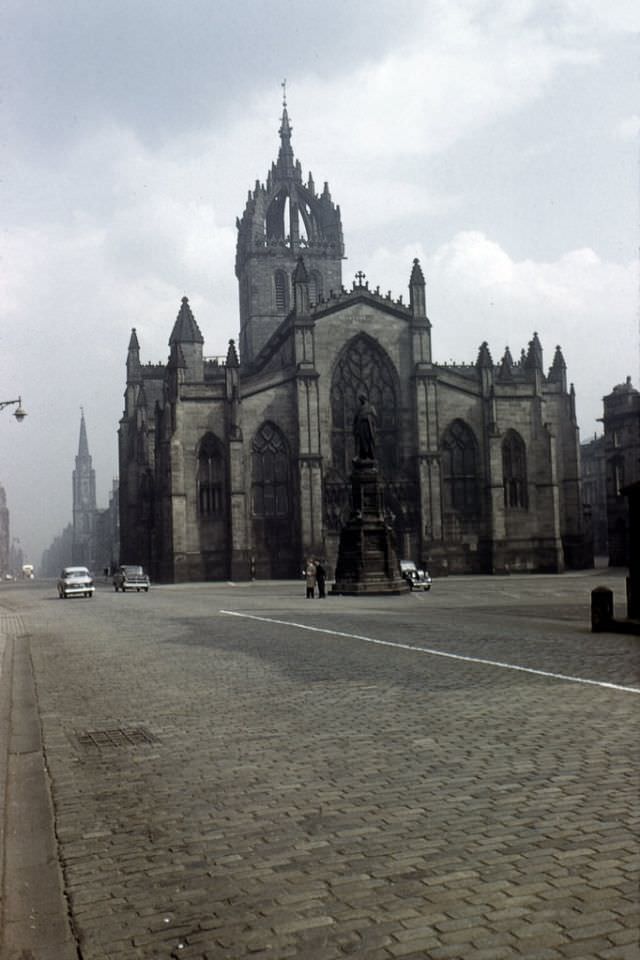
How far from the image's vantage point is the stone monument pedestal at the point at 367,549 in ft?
112

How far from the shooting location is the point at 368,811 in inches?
219

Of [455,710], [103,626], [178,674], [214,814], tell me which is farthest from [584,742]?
[103,626]

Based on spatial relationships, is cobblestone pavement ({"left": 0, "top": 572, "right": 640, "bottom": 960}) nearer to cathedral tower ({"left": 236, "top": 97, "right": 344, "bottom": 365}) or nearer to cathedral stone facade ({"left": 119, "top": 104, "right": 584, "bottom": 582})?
cathedral stone facade ({"left": 119, "top": 104, "right": 584, "bottom": 582})

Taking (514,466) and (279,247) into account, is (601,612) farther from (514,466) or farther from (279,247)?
(279,247)

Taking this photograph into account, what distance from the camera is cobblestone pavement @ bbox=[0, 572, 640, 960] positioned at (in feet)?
12.8

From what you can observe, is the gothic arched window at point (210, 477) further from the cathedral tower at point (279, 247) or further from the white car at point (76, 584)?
→ the cathedral tower at point (279, 247)

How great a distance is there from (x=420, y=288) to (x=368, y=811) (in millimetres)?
53110

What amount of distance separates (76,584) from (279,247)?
44.8 metres

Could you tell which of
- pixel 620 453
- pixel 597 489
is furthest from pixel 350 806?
pixel 597 489

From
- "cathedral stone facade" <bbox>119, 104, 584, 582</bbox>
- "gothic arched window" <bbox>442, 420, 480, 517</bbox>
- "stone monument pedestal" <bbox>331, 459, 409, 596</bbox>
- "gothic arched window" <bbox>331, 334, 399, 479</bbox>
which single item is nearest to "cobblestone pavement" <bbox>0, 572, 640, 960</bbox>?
"stone monument pedestal" <bbox>331, 459, 409, 596</bbox>

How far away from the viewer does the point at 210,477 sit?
53188mm

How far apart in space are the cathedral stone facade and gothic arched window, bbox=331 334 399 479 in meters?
0.08

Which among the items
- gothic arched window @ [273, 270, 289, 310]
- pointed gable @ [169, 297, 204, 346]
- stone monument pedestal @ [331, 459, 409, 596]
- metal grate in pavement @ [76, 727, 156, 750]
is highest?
gothic arched window @ [273, 270, 289, 310]

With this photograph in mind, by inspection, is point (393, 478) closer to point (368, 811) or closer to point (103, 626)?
point (103, 626)
